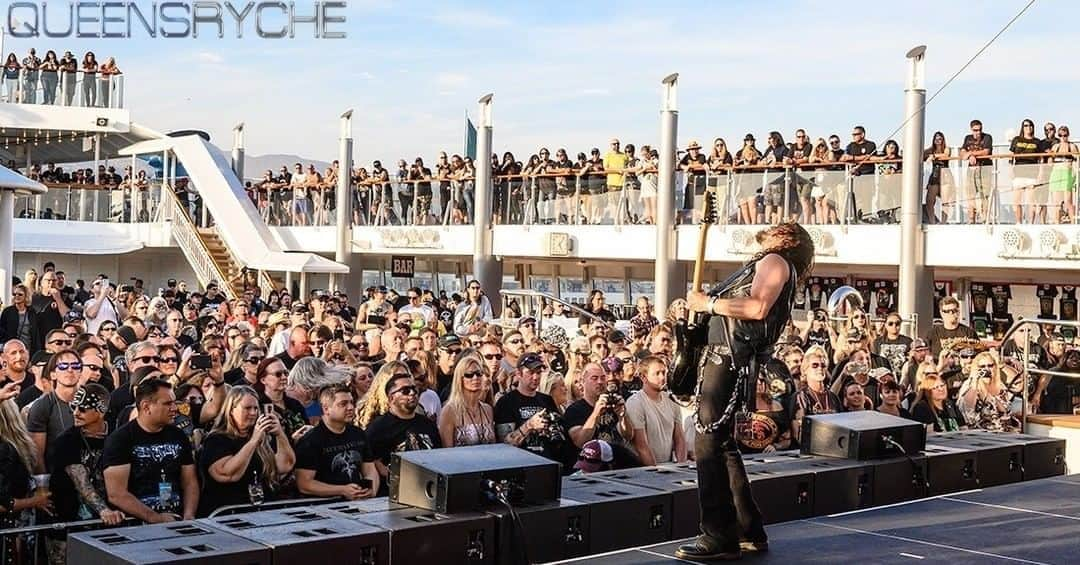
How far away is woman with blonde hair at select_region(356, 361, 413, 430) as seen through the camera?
25.9 feet

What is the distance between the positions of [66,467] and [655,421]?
3655 mm

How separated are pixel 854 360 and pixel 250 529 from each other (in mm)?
7600

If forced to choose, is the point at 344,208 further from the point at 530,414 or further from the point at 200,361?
the point at 530,414

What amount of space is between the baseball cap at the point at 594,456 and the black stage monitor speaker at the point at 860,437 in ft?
3.78

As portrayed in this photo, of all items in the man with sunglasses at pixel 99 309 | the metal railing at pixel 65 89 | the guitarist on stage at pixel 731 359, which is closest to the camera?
the guitarist on stage at pixel 731 359

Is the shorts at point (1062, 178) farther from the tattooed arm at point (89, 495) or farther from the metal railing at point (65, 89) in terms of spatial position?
the metal railing at point (65, 89)

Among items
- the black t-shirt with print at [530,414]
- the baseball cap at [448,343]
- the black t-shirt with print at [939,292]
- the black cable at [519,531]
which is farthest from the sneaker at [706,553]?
the black t-shirt with print at [939,292]

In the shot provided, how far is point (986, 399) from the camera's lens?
11.2m

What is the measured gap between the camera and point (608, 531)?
20.1 ft

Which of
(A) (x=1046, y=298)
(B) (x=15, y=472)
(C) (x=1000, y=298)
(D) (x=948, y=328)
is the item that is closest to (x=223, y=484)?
(B) (x=15, y=472)

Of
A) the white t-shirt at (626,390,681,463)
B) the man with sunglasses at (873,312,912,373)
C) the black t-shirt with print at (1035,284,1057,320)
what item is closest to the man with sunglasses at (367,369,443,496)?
the white t-shirt at (626,390,681,463)

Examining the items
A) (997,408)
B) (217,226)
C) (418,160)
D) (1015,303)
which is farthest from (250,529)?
(217,226)

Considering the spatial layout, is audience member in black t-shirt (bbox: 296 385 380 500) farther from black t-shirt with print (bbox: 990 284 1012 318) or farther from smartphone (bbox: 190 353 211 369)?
black t-shirt with print (bbox: 990 284 1012 318)

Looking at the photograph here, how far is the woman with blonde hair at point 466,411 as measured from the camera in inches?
317
